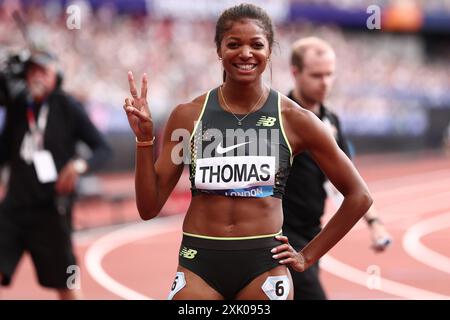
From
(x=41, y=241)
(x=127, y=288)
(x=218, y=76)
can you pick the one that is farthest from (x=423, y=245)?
(x=218, y=76)

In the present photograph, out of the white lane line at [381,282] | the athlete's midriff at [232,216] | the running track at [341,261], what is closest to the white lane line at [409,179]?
the running track at [341,261]

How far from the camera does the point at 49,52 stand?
6820 millimetres

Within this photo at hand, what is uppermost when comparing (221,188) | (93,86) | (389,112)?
(221,188)

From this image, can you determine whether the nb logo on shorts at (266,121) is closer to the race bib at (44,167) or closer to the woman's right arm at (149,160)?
the woman's right arm at (149,160)

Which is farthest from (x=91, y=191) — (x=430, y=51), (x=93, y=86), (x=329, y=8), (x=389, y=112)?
(x=430, y=51)

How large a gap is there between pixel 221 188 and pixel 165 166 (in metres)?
0.31

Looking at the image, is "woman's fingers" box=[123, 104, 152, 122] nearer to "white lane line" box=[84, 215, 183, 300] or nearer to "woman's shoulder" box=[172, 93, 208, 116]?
"woman's shoulder" box=[172, 93, 208, 116]

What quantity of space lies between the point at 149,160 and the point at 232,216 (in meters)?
0.42

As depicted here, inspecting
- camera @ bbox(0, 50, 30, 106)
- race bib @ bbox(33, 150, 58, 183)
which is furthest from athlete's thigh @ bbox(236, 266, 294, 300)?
camera @ bbox(0, 50, 30, 106)

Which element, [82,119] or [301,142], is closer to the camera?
[301,142]
